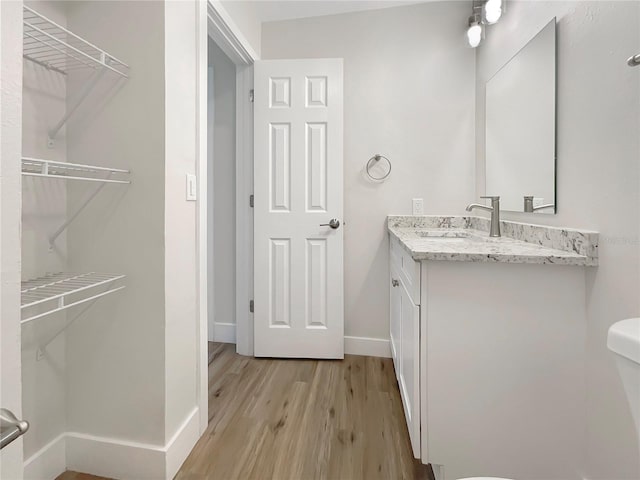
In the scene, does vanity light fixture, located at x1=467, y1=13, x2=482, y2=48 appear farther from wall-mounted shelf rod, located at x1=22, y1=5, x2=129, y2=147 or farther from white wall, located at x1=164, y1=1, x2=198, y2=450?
wall-mounted shelf rod, located at x1=22, y1=5, x2=129, y2=147

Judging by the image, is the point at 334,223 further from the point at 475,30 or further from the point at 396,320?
the point at 475,30

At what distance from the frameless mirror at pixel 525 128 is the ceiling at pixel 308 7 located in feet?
3.24

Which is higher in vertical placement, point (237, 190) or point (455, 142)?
point (455, 142)

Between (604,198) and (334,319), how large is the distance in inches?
65.1

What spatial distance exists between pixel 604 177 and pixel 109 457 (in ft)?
6.79

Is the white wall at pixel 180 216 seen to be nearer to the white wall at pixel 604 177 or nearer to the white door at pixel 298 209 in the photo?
the white door at pixel 298 209

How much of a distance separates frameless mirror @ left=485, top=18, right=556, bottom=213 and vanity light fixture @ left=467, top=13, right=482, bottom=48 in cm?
27

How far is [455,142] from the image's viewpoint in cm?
238

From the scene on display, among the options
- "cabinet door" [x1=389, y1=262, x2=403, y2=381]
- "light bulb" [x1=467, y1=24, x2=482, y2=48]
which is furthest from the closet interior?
"light bulb" [x1=467, y1=24, x2=482, y2=48]

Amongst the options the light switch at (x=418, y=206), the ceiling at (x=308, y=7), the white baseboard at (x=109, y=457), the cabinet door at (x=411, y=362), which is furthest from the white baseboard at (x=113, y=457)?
the ceiling at (x=308, y=7)

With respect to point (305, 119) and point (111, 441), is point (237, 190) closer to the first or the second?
point (305, 119)

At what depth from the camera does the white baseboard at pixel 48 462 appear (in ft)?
3.97

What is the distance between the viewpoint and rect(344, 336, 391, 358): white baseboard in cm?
246

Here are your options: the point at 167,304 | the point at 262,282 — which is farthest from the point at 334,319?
the point at 167,304
